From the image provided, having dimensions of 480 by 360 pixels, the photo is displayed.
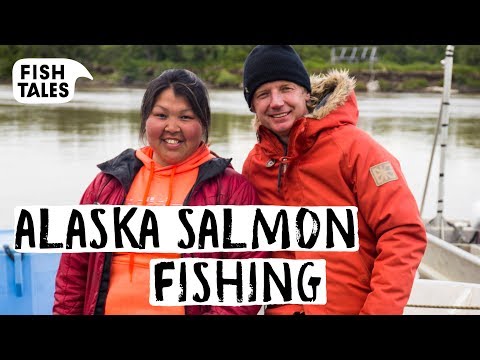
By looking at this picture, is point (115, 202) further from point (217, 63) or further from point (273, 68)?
point (217, 63)

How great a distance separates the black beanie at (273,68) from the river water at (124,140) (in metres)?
6.39

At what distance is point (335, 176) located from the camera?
1.95m

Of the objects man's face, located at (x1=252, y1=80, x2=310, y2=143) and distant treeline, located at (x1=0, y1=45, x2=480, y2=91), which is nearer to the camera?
man's face, located at (x1=252, y1=80, x2=310, y2=143)

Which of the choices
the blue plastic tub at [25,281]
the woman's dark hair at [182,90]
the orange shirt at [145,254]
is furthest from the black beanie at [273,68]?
the blue plastic tub at [25,281]

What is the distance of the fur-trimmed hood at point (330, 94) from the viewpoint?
2.00 m

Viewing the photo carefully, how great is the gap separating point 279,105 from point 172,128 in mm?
351

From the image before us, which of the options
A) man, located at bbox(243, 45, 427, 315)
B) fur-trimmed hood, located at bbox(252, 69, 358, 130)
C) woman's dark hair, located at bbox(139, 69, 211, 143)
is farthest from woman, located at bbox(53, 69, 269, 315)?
fur-trimmed hood, located at bbox(252, 69, 358, 130)

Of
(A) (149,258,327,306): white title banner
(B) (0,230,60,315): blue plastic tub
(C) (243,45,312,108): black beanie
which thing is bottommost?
(B) (0,230,60,315): blue plastic tub

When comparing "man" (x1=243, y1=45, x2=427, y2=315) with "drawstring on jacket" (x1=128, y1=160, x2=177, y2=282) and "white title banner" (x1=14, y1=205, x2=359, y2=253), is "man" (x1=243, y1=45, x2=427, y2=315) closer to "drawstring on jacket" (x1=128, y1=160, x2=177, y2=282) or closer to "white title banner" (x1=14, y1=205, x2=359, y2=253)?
"white title banner" (x1=14, y1=205, x2=359, y2=253)

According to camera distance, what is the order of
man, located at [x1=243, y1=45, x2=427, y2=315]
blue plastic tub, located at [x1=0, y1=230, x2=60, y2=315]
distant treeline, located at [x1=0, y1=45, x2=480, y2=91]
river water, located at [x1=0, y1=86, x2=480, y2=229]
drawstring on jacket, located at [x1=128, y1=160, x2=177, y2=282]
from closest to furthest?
1. man, located at [x1=243, y1=45, x2=427, y2=315]
2. drawstring on jacket, located at [x1=128, y1=160, x2=177, y2=282]
3. blue plastic tub, located at [x1=0, y1=230, x2=60, y2=315]
4. river water, located at [x1=0, y1=86, x2=480, y2=229]
5. distant treeline, located at [x1=0, y1=45, x2=480, y2=91]

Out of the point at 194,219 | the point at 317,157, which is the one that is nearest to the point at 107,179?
the point at 194,219

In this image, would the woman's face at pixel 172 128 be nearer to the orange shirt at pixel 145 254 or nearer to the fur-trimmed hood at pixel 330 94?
the orange shirt at pixel 145 254

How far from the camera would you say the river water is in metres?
9.64
